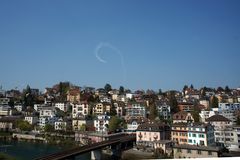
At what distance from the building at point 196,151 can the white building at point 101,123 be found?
6.07 meters

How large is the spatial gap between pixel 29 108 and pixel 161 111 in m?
7.89

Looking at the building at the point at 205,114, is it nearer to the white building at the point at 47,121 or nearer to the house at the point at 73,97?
the house at the point at 73,97

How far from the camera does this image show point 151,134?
9.95 m

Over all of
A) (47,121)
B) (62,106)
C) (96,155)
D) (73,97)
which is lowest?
(96,155)

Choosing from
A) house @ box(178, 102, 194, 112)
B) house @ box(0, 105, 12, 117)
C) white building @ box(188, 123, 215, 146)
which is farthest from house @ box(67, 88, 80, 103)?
white building @ box(188, 123, 215, 146)

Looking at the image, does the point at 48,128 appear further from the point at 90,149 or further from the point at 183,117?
the point at 90,149

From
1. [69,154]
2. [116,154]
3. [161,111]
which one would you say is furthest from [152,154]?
[161,111]

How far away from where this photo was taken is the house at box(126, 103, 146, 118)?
592 inches

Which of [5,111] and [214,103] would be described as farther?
[5,111]

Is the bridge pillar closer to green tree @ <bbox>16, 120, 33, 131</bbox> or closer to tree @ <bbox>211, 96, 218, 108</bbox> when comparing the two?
green tree @ <bbox>16, 120, 33, 131</bbox>

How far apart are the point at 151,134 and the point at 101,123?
3892 mm

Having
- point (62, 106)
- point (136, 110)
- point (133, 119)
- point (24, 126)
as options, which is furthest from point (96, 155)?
point (62, 106)

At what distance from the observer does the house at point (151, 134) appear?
31.9 feet

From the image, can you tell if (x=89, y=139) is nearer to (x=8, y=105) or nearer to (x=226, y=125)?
(x=226, y=125)
